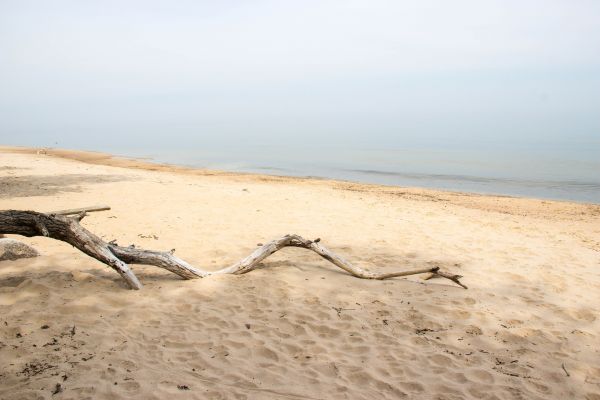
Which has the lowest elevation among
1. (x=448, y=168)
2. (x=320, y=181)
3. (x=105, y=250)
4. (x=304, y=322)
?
(x=304, y=322)

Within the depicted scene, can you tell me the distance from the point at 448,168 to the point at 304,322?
28.4m

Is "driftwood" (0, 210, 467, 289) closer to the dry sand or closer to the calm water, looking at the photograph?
the dry sand

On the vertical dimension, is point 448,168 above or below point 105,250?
above

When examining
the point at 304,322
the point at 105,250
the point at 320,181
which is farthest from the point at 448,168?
the point at 105,250

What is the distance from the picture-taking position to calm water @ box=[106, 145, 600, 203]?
75.5ft

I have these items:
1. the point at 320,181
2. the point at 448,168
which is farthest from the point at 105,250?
the point at 448,168

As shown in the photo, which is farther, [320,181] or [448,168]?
[448,168]

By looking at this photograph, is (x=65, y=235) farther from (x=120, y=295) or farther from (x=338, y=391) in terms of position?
(x=338, y=391)

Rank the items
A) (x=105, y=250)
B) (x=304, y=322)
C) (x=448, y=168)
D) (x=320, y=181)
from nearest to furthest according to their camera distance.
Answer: (x=304, y=322) → (x=105, y=250) → (x=320, y=181) → (x=448, y=168)

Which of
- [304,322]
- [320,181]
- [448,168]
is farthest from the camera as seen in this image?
[448,168]

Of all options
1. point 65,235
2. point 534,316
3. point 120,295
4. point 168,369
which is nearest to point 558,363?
point 534,316

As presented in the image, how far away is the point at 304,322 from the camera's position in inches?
184

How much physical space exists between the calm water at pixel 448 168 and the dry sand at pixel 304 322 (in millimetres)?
15074

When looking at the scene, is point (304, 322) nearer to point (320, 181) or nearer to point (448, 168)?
point (320, 181)
